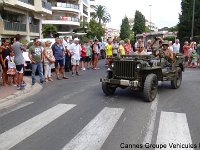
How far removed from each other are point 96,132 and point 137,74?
346cm

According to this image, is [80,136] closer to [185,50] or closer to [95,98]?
[95,98]

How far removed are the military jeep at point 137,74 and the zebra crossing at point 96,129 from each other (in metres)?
1.25

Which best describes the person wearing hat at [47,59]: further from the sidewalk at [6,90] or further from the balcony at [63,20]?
the balcony at [63,20]

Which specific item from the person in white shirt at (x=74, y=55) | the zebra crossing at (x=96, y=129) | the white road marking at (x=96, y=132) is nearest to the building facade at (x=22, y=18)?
the person in white shirt at (x=74, y=55)

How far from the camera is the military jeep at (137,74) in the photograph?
30.6 ft

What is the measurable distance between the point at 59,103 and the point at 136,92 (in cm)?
281

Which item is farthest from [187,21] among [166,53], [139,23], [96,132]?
[139,23]

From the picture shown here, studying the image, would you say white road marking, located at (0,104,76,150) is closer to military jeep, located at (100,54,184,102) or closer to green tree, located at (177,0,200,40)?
military jeep, located at (100,54,184,102)

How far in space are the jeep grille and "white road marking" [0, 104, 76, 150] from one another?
6.26ft

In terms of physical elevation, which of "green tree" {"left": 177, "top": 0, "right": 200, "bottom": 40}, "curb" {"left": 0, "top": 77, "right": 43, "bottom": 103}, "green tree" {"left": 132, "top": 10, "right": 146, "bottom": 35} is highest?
"green tree" {"left": 132, "top": 10, "right": 146, "bottom": 35}

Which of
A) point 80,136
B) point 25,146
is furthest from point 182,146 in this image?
point 25,146

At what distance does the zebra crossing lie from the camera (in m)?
5.80

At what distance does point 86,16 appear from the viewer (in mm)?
91625

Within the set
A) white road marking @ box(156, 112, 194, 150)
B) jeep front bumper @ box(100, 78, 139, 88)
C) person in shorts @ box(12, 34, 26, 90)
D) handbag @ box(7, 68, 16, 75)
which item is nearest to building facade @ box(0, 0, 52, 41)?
handbag @ box(7, 68, 16, 75)
